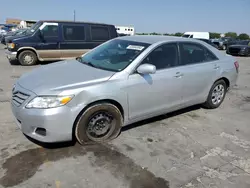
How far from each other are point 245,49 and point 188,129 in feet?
56.4

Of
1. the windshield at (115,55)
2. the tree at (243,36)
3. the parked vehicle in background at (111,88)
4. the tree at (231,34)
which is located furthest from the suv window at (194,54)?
the tree at (231,34)

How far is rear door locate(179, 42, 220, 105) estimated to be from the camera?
4152 millimetres

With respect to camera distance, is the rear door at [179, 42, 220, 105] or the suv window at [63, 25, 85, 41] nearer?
the rear door at [179, 42, 220, 105]

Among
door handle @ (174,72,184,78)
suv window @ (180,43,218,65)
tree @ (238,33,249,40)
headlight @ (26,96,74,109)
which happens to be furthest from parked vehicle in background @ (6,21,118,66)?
tree @ (238,33,249,40)

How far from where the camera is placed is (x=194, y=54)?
4.41 metres

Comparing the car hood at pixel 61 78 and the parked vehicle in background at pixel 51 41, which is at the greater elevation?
the parked vehicle in background at pixel 51 41

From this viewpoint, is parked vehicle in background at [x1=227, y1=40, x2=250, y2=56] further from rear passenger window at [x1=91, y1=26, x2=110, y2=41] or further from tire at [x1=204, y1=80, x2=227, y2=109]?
tire at [x1=204, y1=80, x2=227, y2=109]

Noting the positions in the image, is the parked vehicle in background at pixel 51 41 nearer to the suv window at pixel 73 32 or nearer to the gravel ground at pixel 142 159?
the suv window at pixel 73 32

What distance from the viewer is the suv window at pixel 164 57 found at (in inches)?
146

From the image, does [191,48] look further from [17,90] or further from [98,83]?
[17,90]

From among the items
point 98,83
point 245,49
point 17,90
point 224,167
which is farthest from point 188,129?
point 245,49

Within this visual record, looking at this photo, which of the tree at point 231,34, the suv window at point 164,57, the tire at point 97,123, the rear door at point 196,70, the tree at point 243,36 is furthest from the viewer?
the tree at point 231,34

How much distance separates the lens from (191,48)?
14.4ft

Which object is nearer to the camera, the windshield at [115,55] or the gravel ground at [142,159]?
the gravel ground at [142,159]
